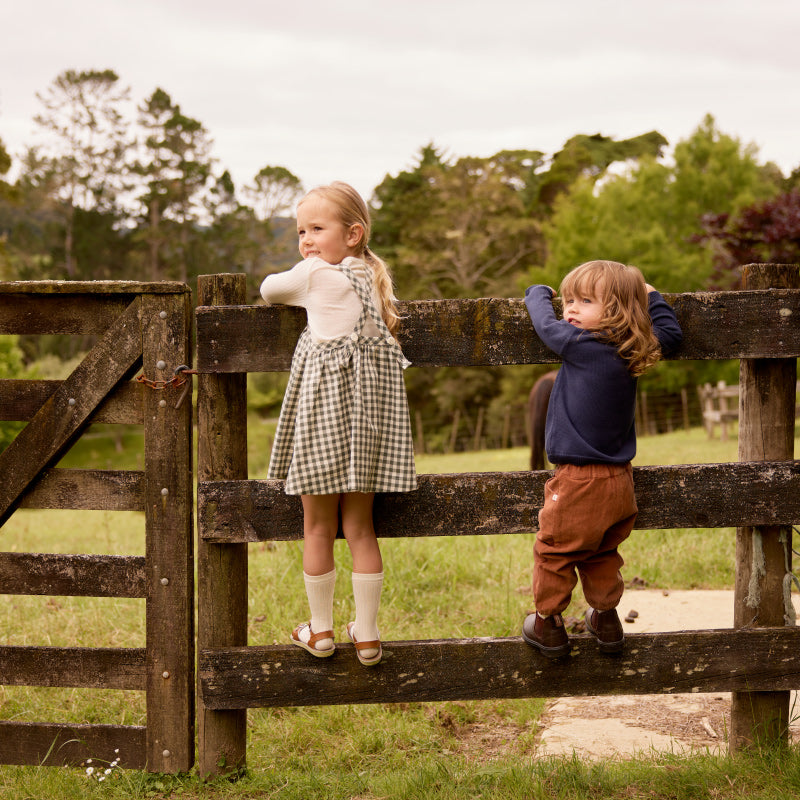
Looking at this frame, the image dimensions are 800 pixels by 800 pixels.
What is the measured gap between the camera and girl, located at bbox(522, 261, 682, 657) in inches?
117

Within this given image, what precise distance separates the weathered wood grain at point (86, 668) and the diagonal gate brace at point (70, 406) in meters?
0.58

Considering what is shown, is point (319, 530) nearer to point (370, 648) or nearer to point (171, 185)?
point (370, 648)

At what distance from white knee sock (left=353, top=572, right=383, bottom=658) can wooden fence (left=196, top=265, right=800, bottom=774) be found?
0.14 m

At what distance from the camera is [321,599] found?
10.3 ft

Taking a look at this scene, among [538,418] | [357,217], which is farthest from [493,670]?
[538,418]

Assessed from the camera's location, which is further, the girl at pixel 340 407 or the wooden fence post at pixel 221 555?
the wooden fence post at pixel 221 555

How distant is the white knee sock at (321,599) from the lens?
3.11 meters

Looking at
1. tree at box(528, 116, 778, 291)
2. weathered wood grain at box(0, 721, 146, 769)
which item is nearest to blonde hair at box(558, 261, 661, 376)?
weathered wood grain at box(0, 721, 146, 769)

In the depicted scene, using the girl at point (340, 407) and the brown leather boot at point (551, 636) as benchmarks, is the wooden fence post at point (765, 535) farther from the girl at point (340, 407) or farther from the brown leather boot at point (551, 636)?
the girl at point (340, 407)

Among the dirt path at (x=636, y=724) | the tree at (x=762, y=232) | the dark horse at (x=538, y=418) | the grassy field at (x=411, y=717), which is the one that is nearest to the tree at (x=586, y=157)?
the tree at (x=762, y=232)

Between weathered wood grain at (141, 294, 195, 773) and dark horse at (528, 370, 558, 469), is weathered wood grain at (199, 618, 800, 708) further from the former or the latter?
dark horse at (528, 370, 558, 469)

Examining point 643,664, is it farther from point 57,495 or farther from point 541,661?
point 57,495

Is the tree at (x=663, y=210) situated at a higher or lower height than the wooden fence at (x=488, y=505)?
higher

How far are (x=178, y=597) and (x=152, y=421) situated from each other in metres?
0.70
